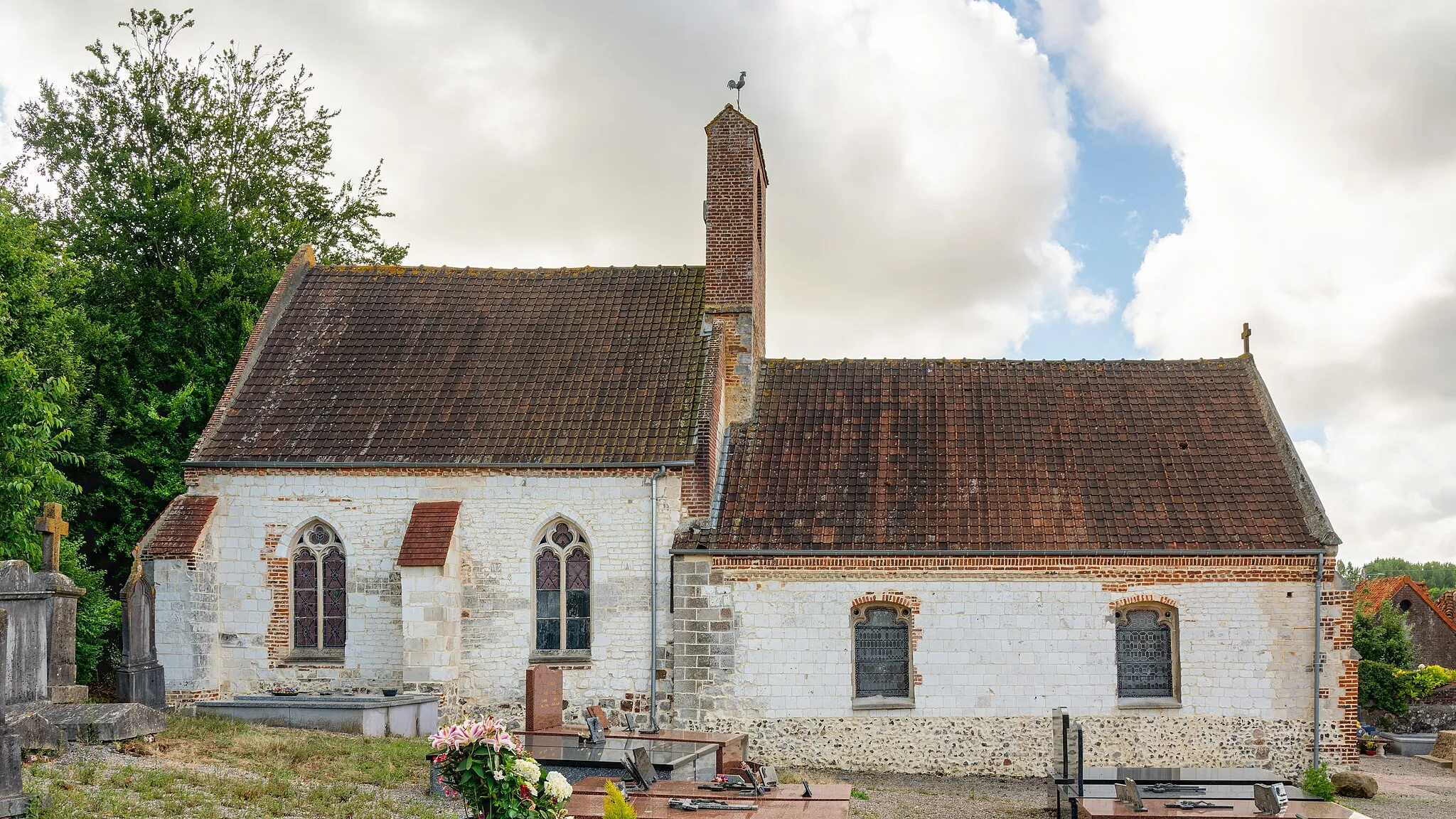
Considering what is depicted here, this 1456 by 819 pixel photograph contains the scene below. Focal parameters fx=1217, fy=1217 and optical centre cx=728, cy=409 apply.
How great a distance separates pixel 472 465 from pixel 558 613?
9.25 ft

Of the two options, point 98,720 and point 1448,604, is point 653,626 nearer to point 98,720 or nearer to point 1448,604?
point 98,720

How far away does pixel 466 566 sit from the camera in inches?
790

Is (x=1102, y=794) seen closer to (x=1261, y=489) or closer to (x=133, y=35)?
(x=1261, y=489)

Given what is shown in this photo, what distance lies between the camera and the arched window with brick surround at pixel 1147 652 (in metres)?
19.4

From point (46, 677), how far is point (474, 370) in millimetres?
8741

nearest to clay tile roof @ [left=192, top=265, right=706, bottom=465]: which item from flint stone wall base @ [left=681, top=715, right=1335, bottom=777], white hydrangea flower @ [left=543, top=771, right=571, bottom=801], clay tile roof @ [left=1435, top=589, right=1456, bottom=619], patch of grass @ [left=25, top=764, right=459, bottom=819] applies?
flint stone wall base @ [left=681, top=715, right=1335, bottom=777]

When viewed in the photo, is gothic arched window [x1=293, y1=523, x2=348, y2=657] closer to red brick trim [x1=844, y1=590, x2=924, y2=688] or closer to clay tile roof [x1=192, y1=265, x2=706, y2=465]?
clay tile roof [x1=192, y1=265, x2=706, y2=465]

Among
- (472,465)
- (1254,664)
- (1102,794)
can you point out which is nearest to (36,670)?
(472,465)

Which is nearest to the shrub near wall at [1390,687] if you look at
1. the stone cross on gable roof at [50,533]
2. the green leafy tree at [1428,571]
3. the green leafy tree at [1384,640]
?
the green leafy tree at [1384,640]

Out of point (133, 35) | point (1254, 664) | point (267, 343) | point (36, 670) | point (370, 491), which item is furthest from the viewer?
point (133, 35)

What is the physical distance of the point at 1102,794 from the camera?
1439cm

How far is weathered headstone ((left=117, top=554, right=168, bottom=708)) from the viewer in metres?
18.8

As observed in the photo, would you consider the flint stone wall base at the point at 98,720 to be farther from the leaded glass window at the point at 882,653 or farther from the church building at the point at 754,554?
the leaded glass window at the point at 882,653

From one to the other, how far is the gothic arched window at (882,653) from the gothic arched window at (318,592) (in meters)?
8.52
